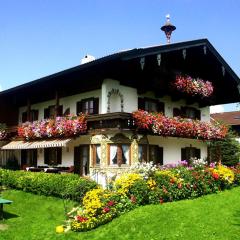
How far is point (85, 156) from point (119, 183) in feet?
25.7

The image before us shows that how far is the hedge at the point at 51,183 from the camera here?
19609 millimetres

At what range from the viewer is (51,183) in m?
21.2

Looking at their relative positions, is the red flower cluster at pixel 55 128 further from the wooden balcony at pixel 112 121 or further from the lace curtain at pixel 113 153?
the lace curtain at pixel 113 153

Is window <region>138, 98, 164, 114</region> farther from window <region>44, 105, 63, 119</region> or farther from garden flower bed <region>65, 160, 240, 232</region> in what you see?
window <region>44, 105, 63, 119</region>

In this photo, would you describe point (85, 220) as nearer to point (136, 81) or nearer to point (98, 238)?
point (98, 238)

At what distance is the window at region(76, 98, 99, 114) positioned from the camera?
24794 millimetres

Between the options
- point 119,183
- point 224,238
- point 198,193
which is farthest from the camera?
point 198,193

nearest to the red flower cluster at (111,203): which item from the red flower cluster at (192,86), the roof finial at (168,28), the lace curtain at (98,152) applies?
the lace curtain at (98,152)

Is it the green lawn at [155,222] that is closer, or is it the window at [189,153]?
the green lawn at [155,222]

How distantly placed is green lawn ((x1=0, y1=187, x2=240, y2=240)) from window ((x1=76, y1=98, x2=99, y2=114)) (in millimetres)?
7052

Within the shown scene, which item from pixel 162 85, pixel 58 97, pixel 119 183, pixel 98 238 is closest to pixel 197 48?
pixel 162 85

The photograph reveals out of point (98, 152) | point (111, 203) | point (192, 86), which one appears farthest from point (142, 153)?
point (111, 203)

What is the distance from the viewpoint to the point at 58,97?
27.0 meters

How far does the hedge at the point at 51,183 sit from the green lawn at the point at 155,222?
30.3 inches
